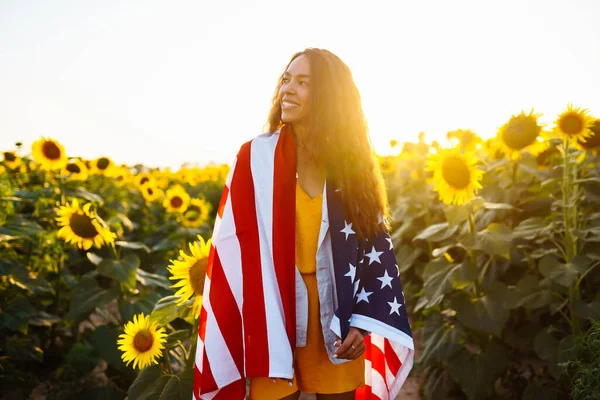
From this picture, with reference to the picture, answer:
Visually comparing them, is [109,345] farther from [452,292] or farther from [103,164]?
[103,164]

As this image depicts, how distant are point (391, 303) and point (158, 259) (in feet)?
10.5

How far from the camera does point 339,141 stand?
2135 mm

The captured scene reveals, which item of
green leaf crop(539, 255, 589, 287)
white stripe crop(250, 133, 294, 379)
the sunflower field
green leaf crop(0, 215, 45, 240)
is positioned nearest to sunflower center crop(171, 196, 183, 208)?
the sunflower field

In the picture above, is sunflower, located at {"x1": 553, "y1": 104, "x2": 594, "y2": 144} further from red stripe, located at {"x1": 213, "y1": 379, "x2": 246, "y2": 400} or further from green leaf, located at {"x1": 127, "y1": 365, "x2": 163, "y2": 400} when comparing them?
green leaf, located at {"x1": 127, "y1": 365, "x2": 163, "y2": 400}

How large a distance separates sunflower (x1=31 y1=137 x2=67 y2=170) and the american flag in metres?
2.95

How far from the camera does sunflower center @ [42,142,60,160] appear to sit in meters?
4.45

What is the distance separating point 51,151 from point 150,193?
157 cm

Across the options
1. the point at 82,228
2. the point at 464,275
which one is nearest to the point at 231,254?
the point at 82,228

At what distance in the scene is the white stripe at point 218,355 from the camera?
6.46 feet

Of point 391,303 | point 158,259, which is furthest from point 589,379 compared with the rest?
point 158,259

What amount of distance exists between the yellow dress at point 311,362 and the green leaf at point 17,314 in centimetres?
172

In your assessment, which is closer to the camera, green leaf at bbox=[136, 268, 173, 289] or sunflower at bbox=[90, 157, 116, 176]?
green leaf at bbox=[136, 268, 173, 289]

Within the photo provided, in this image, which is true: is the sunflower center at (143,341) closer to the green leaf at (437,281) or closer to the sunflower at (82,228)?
the sunflower at (82,228)

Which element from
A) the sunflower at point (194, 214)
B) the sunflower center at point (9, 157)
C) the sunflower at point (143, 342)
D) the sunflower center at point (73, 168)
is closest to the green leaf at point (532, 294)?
the sunflower at point (143, 342)
